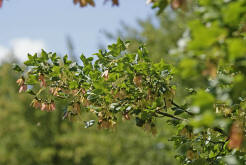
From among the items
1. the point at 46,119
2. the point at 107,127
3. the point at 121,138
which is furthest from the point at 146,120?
the point at 46,119

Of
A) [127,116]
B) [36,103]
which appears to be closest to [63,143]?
[36,103]

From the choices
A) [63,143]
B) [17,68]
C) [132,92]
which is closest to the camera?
[132,92]

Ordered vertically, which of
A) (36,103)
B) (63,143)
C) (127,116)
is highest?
(36,103)

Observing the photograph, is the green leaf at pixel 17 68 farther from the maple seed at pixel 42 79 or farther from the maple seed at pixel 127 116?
the maple seed at pixel 127 116

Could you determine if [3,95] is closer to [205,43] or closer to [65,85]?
[65,85]

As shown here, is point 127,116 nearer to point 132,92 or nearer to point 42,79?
point 132,92

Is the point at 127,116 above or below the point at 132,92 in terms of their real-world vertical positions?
below

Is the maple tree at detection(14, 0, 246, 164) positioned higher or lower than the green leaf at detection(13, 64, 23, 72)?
lower

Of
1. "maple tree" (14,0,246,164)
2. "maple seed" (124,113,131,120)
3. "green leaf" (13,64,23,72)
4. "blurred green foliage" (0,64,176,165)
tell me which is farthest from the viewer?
"blurred green foliage" (0,64,176,165)

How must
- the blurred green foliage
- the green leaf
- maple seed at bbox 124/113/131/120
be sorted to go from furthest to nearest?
1. the blurred green foliage
2. the green leaf
3. maple seed at bbox 124/113/131/120

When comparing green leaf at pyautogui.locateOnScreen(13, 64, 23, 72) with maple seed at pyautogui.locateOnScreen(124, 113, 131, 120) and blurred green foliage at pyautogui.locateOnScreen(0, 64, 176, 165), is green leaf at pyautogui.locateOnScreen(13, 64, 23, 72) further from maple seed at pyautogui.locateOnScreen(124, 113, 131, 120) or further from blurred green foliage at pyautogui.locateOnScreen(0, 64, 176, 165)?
blurred green foliage at pyautogui.locateOnScreen(0, 64, 176, 165)

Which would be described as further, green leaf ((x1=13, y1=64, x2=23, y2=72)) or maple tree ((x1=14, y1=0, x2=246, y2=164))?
green leaf ((x1=13, y1=64, x2=23, y2=72))

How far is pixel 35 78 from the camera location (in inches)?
116

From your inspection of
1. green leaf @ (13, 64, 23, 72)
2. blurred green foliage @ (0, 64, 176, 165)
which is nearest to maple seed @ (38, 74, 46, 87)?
green leaf @ (13, 64, 23, 72)
